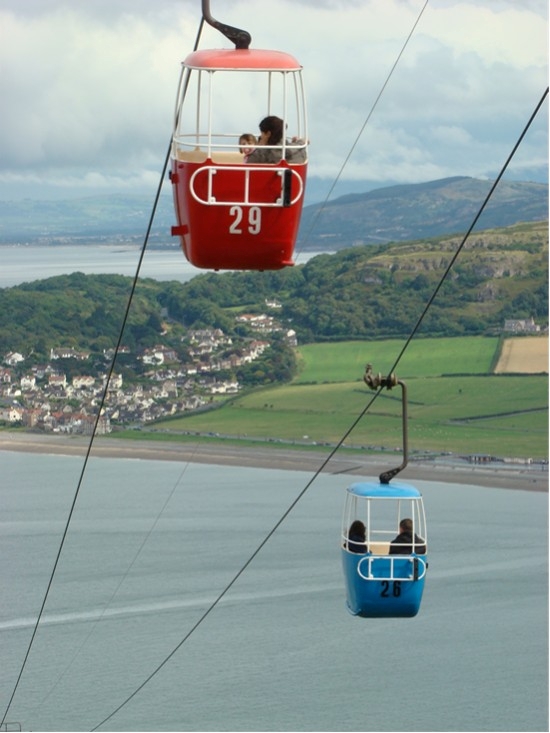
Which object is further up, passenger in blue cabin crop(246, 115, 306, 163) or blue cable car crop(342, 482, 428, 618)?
passenger in blue cabin crop(246, 115, 306, 163)

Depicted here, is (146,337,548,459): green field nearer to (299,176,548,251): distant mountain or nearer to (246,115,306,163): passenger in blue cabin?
(299,176,548,251): distant mountain

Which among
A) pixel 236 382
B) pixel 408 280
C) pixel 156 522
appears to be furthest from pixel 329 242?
pixel 156 522

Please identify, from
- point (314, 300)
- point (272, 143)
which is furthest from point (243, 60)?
point (314, 300)

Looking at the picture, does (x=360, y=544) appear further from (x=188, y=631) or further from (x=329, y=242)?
(x=329, y=242)

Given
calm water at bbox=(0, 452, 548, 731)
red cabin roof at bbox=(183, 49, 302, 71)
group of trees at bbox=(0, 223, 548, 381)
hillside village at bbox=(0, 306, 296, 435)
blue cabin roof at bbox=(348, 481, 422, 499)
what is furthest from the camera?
group of trees at bbox=(0, 223, 548, 381)

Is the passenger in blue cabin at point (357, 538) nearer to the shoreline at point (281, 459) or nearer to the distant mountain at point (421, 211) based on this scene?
the shoreline at point (281, 459)

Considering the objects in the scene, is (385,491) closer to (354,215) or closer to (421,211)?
(354,215)

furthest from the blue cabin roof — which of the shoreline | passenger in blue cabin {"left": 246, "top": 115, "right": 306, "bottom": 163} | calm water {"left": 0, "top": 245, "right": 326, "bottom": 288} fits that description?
calm water {"left": 0, "top": 245, "right": 326, "bottom": 288}
